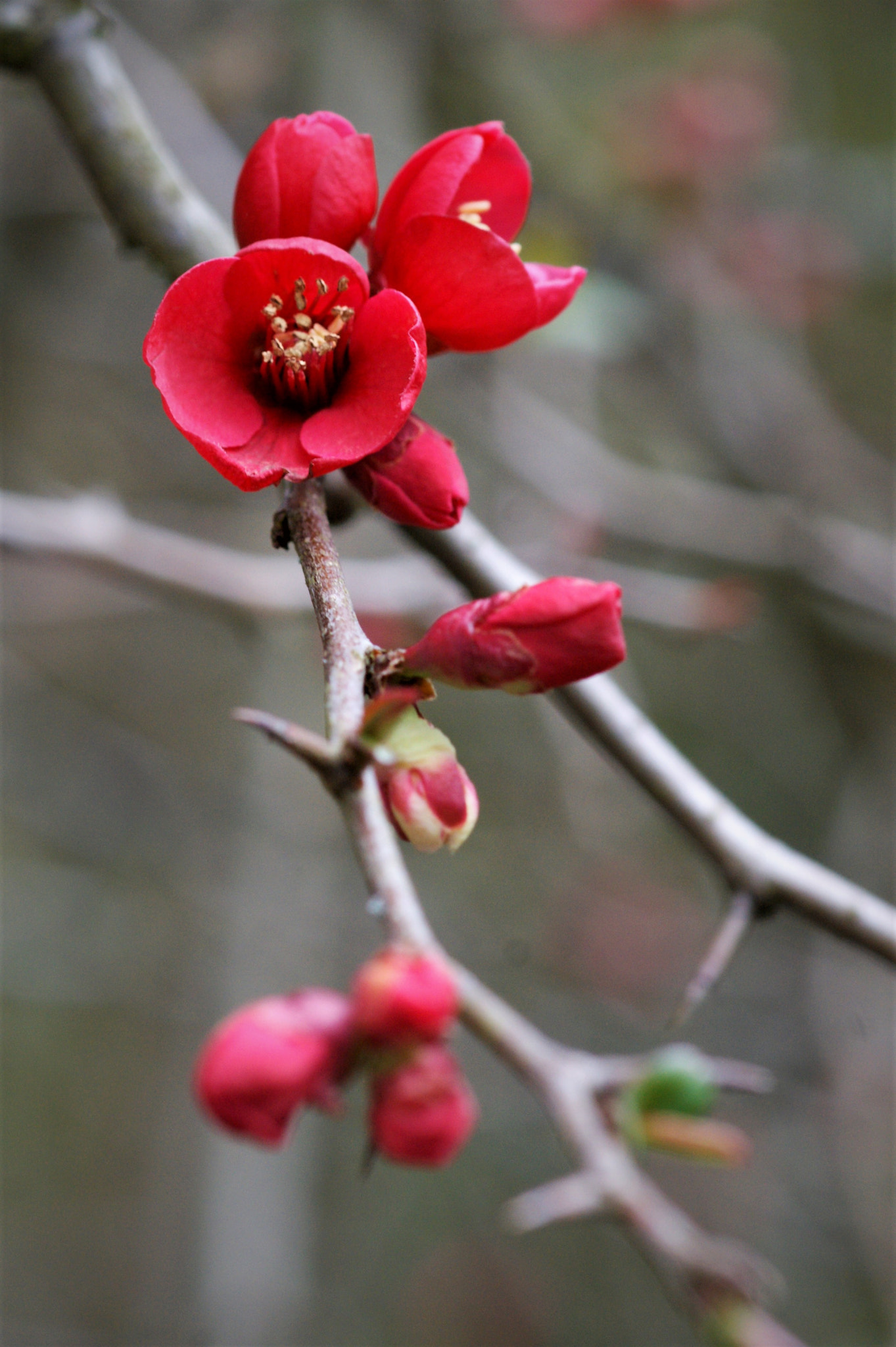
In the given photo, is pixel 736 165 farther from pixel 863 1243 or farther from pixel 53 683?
pixel 863 1243

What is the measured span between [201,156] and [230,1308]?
235cm

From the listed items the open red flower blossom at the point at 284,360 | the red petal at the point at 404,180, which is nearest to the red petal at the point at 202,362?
the open red flower blossom at the point at 284,360

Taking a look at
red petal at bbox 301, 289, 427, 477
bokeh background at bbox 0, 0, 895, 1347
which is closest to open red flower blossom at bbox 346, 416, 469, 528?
red petal at bbox 301, 289, 427, 477

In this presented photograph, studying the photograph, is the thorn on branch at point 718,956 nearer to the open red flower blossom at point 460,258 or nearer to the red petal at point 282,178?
the open red flower blossom at point 460,258

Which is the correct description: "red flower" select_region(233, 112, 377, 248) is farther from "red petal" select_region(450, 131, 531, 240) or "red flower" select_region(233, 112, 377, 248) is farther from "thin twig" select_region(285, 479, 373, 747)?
"thin twig" select_region(285, 479, 373, 747)

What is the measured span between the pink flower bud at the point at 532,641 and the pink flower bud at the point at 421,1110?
17 cm

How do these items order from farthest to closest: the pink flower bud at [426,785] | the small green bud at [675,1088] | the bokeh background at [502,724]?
Result: the bokeh background at [502,724], the small green bud at [675,1088], the pink flower bud at [426,785]

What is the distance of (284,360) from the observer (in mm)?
623

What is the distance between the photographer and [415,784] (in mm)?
502

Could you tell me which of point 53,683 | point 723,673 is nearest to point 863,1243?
point 723,673

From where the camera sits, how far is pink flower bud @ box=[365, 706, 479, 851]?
500 millimetres

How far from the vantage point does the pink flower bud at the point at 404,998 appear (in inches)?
15.6

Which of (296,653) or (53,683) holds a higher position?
(296,653)

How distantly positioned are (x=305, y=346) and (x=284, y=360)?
23 mm
